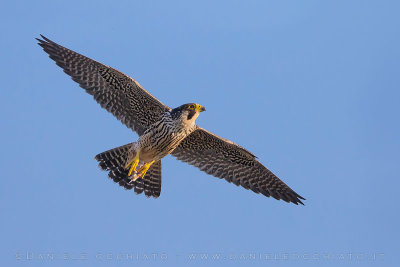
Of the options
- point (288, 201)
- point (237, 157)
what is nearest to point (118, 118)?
point (237, 157)

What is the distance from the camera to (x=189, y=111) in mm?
11164

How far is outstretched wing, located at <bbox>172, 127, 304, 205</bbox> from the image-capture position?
492 inches

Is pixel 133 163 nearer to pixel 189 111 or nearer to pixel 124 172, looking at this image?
pixel 124 172

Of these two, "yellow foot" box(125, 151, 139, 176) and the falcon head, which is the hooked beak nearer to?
the falcon head

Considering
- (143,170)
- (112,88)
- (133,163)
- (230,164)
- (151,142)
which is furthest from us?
(230,164)

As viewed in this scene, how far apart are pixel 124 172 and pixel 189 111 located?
6.82 feet

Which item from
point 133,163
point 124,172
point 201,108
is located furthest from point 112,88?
point 201,108

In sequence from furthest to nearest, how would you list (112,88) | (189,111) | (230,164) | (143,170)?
(230,164), (143,170), (112,88), (189,111)

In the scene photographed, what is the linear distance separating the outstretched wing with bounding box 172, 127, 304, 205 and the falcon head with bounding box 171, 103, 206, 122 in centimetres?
113

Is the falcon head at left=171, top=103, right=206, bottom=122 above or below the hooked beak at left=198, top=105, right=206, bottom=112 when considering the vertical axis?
below

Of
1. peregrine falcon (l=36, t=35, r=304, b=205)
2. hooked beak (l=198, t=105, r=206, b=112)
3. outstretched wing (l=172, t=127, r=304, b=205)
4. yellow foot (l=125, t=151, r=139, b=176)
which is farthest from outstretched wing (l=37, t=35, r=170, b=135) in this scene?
outstretched wing (l=172, t=127, r=304, b=205)

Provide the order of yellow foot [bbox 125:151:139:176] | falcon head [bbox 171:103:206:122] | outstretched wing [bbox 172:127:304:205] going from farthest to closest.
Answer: outstretched wing [bbox 172:127:304:205]
yellow foot [bbox 125:151:139:176]
falcon head [bbox 171:103:206:122]

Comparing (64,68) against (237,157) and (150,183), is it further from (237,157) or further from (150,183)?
(237,157)

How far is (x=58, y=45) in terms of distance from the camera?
11742mm
